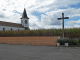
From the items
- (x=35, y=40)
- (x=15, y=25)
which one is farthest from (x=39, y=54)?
(x=15, y=25)

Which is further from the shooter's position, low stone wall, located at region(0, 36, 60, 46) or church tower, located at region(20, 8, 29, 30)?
church tower, located at region(20, 8, 29, 30)

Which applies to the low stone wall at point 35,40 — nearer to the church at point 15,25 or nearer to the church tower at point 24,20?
the church at point 15,25

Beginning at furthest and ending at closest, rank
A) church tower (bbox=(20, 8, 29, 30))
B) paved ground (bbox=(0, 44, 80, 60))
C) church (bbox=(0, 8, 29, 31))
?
church tower (bbox=(20, 8, 29, 30))
church (bbox=(0, 8, 29, 31))
paved ground (bbox=(0, 44, 80, 60))

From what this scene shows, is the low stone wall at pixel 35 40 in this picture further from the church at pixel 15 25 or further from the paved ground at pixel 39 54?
the church at pixel 15 25

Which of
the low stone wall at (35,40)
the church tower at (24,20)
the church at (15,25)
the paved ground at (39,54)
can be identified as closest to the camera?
the paved ground at (39,54)

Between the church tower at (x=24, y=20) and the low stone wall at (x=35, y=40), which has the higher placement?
the church tower at (x=24, y=20)

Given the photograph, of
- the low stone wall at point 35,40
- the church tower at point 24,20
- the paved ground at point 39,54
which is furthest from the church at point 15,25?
the paved ground at point 39,54

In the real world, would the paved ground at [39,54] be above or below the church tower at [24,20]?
below

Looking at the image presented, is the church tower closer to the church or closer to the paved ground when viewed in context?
the church

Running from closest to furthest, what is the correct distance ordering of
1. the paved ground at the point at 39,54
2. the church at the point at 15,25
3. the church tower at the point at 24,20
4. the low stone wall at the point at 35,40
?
the paved ground at the point at 39,54 → the low stone wall at the point at 35,40 → the church at the point at 15,25 → the church tower at the point at 24,20

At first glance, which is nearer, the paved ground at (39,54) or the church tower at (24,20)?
the paved ground at (39,54)

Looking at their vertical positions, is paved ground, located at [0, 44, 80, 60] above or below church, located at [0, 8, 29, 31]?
below

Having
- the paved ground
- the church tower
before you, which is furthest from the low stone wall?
the church tower

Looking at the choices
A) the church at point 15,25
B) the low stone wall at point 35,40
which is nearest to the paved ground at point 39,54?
the low stone wall at point 35,40
